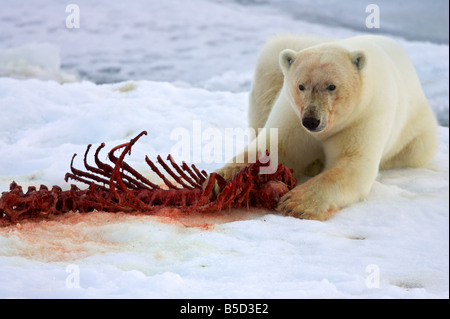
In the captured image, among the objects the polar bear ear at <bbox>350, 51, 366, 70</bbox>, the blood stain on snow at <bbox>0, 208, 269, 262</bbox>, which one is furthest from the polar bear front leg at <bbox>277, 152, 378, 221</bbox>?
the polar bear ear at <bbox>350, 51, 366, 70</bbox>

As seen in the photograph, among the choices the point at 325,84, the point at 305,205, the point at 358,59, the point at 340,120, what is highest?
the point at 358,59

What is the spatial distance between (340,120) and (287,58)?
0.39 m

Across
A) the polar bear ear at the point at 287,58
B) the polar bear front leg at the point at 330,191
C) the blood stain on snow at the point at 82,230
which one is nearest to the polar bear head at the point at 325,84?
the polar bear ear at the point at 287,58

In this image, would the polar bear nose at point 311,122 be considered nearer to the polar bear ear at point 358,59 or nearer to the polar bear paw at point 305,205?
the polar bear paw at point 305,205

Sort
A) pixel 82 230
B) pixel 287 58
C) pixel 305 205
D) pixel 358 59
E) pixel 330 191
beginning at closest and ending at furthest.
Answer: pixel 82 230
pixel 305 205
pixel 330 191
pixel 358 59
pixel 287 58

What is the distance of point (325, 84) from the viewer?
268cm

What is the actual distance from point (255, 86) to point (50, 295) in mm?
2656

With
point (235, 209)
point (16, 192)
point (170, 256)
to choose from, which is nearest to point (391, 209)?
point (235, 209)

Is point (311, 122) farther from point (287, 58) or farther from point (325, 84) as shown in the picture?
point (287, 58)

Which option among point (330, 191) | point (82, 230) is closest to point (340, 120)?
point (330, 191)

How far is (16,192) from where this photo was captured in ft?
7.53

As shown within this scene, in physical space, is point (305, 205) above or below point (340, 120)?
below

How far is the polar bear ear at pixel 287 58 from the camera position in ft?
9.35
